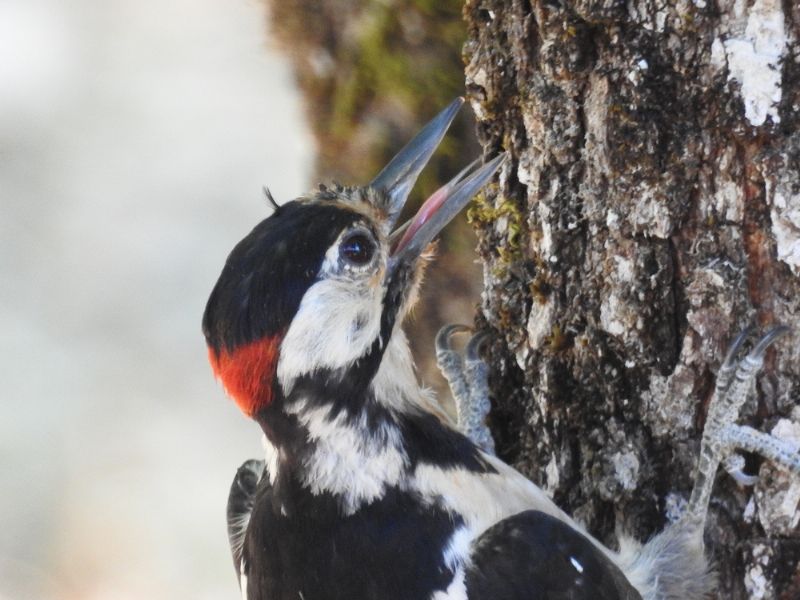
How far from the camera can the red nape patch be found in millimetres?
2086

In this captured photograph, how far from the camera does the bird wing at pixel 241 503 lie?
8.95ft

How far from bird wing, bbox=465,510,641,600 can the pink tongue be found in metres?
0.61

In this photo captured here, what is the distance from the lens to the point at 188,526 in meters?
5.54

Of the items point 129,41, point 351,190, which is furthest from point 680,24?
point 129,41

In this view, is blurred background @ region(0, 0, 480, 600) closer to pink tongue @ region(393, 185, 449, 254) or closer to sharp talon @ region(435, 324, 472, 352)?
sharp talon @ region(435, 324, 472, 352)

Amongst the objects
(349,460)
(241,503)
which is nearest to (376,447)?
(349,460)

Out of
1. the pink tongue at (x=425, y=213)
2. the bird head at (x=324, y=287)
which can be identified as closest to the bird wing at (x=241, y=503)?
the bird head at (x=324, y=287)

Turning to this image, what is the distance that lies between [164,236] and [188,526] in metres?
1.46

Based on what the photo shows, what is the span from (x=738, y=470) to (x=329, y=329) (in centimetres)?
81

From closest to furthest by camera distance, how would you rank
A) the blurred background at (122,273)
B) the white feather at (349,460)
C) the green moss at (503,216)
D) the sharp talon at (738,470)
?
1. the sharp talon at (738,470)
2. the white feather at (349,460)
3. the green moss at (503,216)
4. the blurred background at (122,273)

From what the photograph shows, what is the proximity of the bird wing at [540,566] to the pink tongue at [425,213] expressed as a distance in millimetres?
612

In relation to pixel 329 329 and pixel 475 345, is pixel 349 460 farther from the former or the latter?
pixel 475 345

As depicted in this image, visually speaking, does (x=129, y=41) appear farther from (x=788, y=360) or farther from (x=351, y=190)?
(x=788, y=360)

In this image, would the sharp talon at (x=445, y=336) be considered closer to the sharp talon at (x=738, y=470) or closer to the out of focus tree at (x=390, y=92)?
the out of focus tree at (x=390, y=92)
